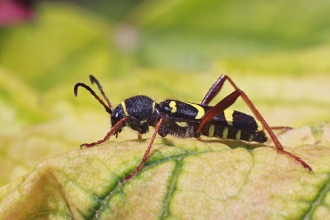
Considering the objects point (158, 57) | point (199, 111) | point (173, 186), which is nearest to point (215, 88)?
point (199, 111)

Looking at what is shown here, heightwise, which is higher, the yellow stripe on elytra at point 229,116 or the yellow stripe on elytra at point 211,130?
the yellow stripe on elytra at point 229,116

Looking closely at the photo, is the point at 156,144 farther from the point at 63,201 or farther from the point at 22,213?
the point at 22,213

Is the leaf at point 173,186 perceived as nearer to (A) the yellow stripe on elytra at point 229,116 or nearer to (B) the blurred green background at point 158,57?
(A) the yellow stripe on elytra at point 229,116

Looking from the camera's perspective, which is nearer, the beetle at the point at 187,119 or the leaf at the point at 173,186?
the leaf at the point at 173,186

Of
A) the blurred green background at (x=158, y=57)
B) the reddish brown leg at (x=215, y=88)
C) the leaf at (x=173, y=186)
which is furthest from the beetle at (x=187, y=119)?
the leaf at (x=173, y=186)

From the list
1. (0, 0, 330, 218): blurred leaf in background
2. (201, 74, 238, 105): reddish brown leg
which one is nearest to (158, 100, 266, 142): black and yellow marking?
(201, 74, 238, 105): reddish brown leg

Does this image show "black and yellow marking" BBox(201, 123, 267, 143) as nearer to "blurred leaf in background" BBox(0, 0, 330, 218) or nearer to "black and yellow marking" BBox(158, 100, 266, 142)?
"black and yellow marking" BBox(158, 100, 266, 142)
